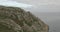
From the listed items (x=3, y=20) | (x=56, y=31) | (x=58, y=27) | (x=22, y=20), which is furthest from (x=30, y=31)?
(x=58, y=27)

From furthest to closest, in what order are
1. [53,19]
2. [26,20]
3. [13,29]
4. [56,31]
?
[53,19] → [56,31] → [26,20] → [13,29]

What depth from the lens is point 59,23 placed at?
215cm

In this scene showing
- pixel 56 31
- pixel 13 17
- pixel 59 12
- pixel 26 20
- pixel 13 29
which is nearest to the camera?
pixel 13 29

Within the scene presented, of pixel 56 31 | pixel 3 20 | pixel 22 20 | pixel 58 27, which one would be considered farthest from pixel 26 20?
pixel 58 27

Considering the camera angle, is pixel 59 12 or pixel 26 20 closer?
pixel 26 20

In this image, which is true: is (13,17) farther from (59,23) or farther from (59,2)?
(59,2)

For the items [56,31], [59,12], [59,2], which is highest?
[59,2]

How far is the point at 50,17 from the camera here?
2250 mm

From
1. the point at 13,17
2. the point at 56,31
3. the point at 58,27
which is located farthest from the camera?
the point at 58,27

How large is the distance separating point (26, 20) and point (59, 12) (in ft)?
4.34

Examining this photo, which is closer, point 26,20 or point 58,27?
point 26,20

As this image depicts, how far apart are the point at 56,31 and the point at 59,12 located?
51 centimetres

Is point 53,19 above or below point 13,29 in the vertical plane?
below

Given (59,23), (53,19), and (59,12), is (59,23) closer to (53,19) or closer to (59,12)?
(53,19)
